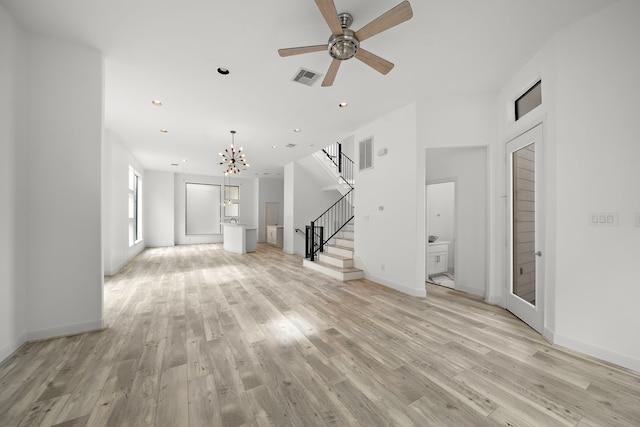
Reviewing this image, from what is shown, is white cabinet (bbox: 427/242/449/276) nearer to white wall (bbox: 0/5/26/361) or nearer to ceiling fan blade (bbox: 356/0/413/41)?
Answer: ceiling fan blade (bbox: 356/0/413/41)

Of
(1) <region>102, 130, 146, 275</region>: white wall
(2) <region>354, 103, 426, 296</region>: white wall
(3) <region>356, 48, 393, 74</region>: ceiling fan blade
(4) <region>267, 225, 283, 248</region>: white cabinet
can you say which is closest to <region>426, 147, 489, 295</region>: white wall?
(2) <region>354, 103, 426, 296</region>: white wall

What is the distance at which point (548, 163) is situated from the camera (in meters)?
2.85

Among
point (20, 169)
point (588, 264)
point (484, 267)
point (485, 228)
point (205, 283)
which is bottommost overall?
point (205, 283)

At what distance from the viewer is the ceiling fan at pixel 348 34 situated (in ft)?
6.54

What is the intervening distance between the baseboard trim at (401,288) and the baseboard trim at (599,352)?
5.81 feet

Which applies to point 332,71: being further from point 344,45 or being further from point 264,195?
point 264,195

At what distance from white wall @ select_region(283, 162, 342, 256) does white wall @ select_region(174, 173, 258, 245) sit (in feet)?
12.9

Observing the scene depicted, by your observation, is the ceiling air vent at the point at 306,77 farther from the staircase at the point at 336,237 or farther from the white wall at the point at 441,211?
the white wall at the point at 441,211

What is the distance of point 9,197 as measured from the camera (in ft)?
8.11

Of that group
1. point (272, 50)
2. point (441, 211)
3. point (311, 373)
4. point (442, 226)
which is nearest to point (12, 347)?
point (311, 373)

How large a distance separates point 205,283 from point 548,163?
591cm

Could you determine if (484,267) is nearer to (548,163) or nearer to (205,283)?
(548,163)

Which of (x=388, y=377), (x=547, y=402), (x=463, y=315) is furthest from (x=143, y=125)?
(x=547, y=402)

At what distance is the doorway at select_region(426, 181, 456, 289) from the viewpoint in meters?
6.33
